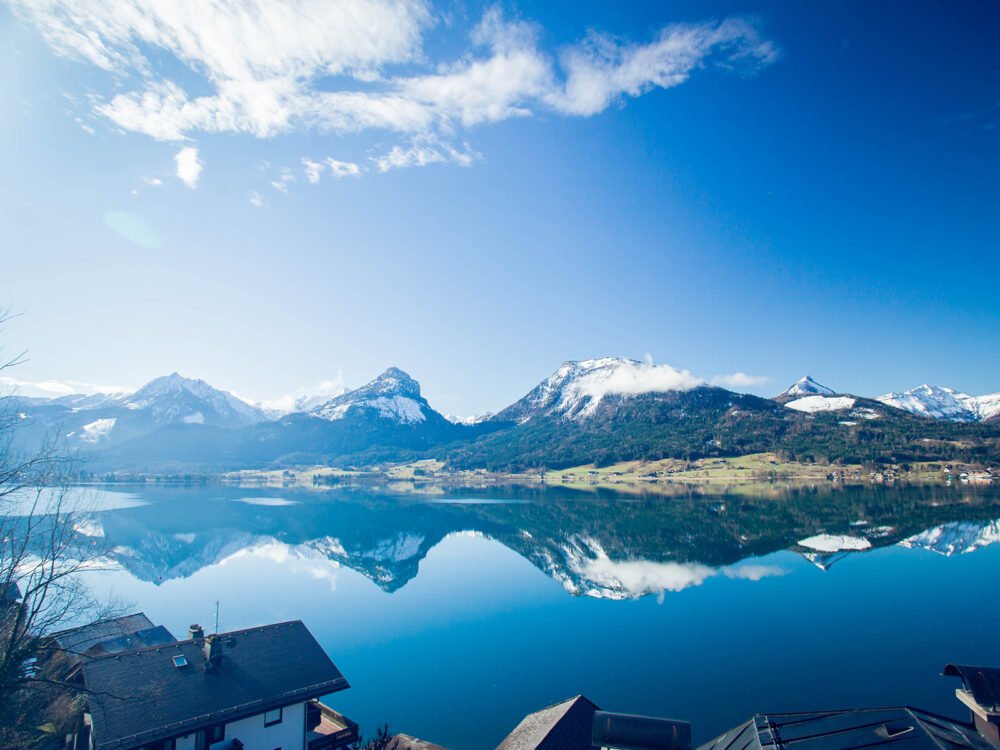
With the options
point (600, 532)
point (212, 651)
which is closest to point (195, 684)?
point (212, 651)

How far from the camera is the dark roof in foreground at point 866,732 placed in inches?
410

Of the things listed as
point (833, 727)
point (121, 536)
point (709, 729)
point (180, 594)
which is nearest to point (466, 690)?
point (709, 729)

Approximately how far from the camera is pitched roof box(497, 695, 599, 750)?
62.6ft

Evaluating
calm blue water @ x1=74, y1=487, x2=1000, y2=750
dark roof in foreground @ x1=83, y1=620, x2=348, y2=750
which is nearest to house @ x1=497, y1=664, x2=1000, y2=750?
calm blue water @ x1=74, y1=487, x2=1000, y2=750

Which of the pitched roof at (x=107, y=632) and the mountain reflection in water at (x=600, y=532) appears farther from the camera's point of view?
the mountain reflection in water at (x=600, y=532)

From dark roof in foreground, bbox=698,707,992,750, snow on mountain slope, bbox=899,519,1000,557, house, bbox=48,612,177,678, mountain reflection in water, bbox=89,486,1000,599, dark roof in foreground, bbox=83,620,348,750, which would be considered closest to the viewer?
dark roof in foreground, bbox=698,707,992,750

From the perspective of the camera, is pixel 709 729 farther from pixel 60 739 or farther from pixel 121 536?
pixel 121 536

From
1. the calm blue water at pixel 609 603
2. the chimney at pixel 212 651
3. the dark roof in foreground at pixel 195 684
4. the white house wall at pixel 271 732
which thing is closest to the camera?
the dark roof in foreground at pixel 195 684

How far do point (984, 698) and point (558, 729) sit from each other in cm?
1381

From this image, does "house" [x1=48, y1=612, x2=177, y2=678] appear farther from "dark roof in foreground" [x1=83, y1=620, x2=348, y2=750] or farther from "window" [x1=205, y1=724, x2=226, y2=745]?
"window" [x1=205, y1=724, x2=226, y2=745]

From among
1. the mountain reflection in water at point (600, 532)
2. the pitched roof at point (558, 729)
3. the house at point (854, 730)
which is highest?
the house at point (854, 730)

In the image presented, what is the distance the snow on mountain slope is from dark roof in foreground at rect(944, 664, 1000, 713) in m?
74.2

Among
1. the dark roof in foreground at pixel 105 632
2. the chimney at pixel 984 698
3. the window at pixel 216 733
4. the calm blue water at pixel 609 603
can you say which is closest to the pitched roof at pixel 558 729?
the calm blue water at pixel 609 603

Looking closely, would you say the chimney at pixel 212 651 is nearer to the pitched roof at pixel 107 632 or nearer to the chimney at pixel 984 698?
the pitched roof at pixel 107 632
